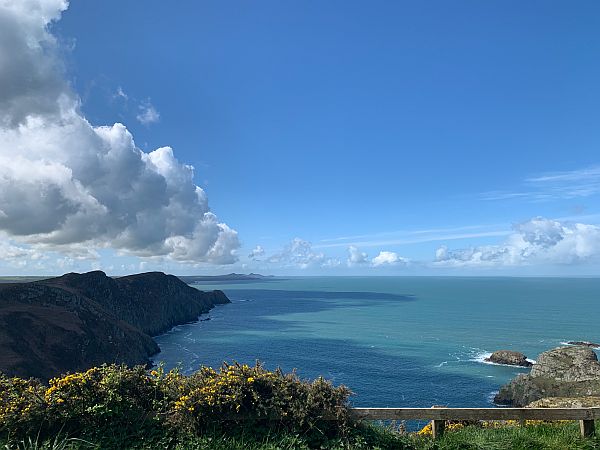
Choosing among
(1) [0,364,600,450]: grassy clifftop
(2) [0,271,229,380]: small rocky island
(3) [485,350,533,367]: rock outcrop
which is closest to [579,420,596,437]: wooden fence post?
(1) [0,364,600,450]: grassy clifftop

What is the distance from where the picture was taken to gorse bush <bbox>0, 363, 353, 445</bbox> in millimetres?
8562

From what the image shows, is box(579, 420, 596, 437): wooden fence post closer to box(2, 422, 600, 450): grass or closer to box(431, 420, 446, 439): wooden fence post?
box(2, 422, 600, 450): grass

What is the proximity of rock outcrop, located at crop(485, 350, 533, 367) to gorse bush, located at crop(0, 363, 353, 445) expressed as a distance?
67423 millimetres

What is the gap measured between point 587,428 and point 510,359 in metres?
64.9

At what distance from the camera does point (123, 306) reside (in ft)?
340

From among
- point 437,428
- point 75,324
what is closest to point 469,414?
point 437,428

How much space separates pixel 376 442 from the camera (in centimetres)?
860

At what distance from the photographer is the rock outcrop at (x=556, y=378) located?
45031 mm

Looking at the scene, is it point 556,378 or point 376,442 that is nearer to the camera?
point 376,442

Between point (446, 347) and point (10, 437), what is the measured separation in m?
79.8

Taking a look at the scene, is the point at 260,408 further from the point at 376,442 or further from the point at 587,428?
the point at 587,428

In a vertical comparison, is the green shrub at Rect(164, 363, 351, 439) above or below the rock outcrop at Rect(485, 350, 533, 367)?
above

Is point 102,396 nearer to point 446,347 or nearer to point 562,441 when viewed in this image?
point 562,441

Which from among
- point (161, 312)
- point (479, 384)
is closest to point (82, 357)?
point (161, 312)
